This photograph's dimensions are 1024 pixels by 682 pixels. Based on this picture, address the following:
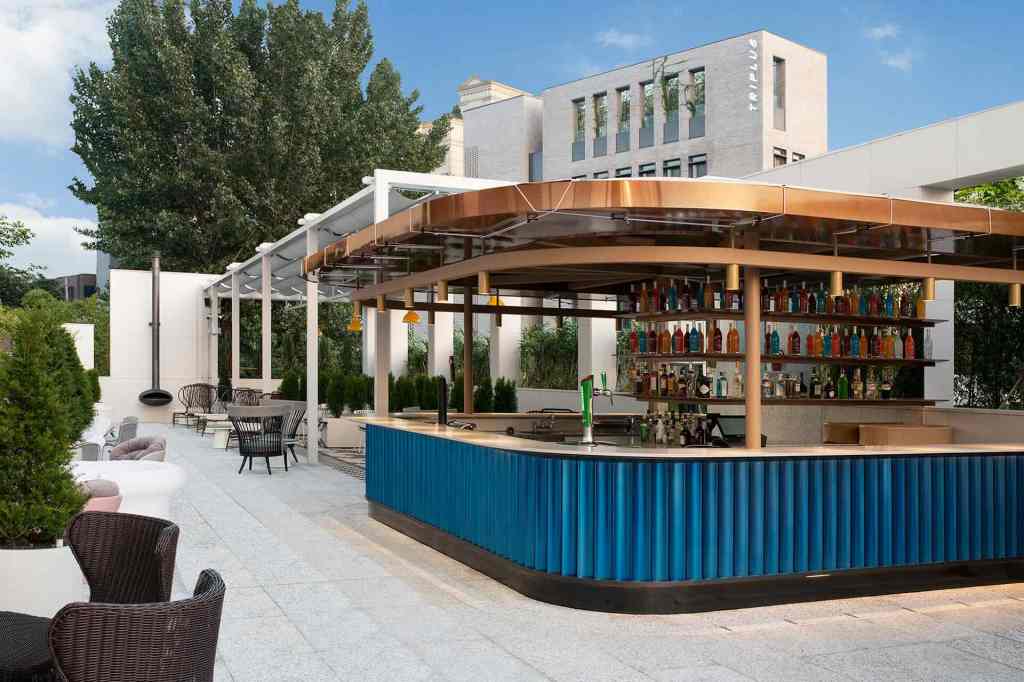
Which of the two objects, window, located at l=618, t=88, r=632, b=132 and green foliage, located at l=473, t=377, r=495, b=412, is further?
window, located at l=618, t=88, r=632, b=132

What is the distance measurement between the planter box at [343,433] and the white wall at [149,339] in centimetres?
864

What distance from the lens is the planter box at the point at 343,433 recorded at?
52.0ft

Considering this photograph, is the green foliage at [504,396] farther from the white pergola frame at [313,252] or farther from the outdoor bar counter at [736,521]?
the outdoor bar counter at [736,521]

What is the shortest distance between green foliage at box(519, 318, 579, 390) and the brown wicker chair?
14390 mm

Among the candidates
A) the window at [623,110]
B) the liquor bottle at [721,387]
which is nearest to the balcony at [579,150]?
the window at [623,110]

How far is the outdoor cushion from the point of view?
7922 mm

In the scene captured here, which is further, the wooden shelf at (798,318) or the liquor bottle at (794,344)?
the liquor bottle at (794,344)

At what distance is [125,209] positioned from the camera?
2770cm

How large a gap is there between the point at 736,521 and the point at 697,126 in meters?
23.7

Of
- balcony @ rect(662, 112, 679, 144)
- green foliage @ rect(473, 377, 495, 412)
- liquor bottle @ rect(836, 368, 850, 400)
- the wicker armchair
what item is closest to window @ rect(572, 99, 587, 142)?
balcony @ rect(662, 112, 679, 144)

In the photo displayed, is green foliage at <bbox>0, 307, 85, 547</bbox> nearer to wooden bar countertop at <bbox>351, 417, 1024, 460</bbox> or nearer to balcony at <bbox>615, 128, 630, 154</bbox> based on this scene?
wooden bar countertop at <bbox>351, 417, 1024, 460</bbox>

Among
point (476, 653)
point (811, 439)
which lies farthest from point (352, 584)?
point (811, 439)

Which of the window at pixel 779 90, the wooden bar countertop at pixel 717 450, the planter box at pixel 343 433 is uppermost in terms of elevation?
the window at pixel 779 90

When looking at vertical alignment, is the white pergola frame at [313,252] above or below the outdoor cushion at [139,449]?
above
